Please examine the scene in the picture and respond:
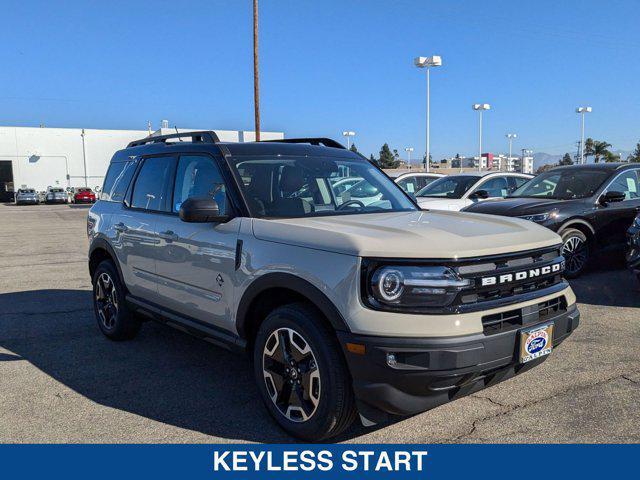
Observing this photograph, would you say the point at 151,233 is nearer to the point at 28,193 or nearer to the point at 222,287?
the point at 222,287

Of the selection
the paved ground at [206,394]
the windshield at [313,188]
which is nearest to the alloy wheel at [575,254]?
the paved ground at [206,394]

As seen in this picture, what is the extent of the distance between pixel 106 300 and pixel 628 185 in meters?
7.75

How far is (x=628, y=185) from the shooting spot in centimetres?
866

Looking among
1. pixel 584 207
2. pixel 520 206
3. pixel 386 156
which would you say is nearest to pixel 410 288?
pixel 520 206

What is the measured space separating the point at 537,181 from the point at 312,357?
7.47 metres

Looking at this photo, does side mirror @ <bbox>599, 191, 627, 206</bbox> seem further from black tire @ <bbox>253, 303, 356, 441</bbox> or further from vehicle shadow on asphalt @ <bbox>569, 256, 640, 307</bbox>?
black tire @ <bbox>253, 303, 356, 441</bbox>

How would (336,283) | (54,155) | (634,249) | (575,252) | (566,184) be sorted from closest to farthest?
(336,283), (634,249), (575,252), (566,184), (54,155)

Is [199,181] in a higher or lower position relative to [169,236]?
higher

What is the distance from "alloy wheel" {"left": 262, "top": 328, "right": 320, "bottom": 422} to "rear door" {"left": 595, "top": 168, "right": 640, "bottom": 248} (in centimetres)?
642

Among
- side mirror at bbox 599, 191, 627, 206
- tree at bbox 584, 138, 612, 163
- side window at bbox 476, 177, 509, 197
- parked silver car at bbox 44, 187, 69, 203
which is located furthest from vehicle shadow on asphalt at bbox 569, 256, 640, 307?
tree at bbox 584, 138, 612, 163

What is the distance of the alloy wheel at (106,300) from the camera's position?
17.8 ft

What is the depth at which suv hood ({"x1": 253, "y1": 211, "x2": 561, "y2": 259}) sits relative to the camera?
2.95m

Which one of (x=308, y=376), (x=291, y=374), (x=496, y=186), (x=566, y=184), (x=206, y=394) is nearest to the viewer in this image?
(x=308, y=376)
